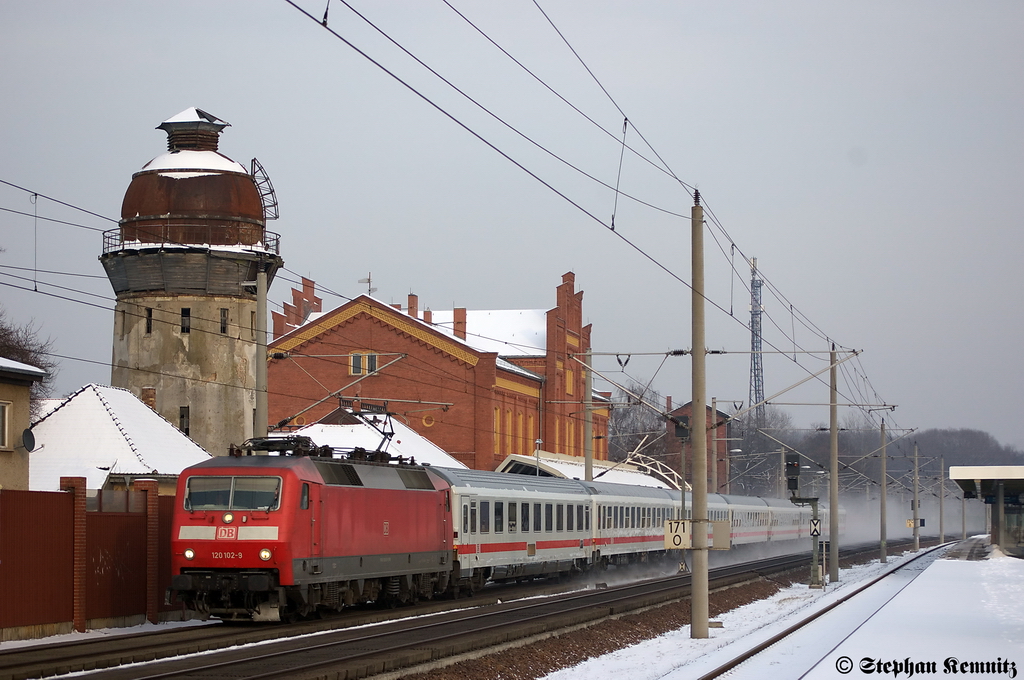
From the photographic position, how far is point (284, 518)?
2305 centimetres

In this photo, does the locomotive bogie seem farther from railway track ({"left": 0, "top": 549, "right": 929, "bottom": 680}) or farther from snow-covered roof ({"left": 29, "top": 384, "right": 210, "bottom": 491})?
snow-covered roof ({"left": 29, "top": 384, "right": 210, "bottom": 491})

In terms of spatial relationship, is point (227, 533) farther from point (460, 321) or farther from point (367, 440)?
point (460, 321)

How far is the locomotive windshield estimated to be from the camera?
914 inches

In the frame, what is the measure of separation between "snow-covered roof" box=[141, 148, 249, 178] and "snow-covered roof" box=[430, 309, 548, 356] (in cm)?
2945

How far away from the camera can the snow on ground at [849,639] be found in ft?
64.0

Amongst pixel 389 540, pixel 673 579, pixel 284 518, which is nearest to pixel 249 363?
pixel 673 579

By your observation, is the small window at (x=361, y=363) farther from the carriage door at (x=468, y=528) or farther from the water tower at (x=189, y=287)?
the carriage door at (x=468, y=528)

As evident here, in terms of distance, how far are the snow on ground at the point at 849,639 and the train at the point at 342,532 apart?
6.09 m

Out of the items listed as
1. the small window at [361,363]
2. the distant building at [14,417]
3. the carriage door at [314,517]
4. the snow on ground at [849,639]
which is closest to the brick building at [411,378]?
the small window at [361,363]

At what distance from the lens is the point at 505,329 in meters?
85.3

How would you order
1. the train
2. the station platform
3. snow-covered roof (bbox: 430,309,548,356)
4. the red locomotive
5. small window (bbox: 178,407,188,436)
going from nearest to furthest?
the station platform < the red locomotive < the train < small window (bbox: 178,407,188,436) < snow-covered roof (bbox: 430,309,548,356)

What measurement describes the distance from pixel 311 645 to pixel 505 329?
2575 inches

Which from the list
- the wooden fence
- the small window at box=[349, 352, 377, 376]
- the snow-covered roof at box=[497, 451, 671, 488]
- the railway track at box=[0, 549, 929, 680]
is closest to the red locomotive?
the railway track at box=[0, 549, 929, 680]

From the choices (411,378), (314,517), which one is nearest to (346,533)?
(314,517)
